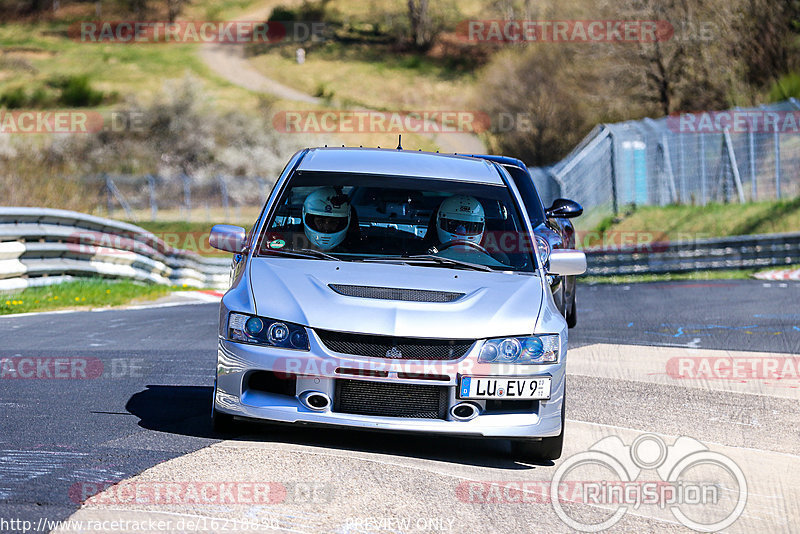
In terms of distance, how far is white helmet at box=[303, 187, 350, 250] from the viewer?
23.8 feet

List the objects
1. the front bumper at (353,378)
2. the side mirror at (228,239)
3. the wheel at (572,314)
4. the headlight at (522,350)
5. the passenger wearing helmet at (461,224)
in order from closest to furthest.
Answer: the front bumper at (353,378), the headlight at (522,350), the side mirror at (228,239), the passenger wearing helmet at (461,224), the wheel at (572,314)

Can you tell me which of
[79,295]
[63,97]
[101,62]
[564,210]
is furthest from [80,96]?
[564,210]

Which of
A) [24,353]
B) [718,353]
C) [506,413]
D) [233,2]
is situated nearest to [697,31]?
[718,353]

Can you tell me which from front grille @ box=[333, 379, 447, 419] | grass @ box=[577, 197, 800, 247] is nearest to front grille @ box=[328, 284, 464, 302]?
front grille @ box=[333, 379, 447, 419]

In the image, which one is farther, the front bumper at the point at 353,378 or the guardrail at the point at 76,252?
the guardrail at the point at 76,252

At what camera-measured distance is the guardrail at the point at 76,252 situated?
15.5 m

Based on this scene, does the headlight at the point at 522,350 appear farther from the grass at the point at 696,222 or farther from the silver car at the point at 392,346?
the grass at the point at 696,222

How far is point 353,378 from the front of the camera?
614cm

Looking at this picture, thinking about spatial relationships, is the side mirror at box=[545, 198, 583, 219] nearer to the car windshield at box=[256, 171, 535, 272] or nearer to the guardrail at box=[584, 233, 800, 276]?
the car windshield at box=[256, 171, 535, 272]

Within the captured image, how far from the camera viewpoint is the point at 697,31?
1588 inches

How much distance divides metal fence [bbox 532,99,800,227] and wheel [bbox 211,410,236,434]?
1815 centimetres

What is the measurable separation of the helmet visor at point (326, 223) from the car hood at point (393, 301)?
1.68ft

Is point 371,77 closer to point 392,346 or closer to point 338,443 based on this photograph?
point 338,443

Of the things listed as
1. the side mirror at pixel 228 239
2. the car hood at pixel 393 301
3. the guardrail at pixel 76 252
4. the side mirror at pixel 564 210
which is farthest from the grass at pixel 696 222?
the side mirror at pixel 228 239
